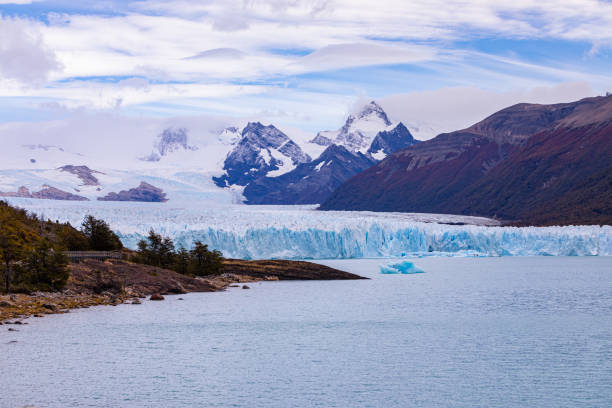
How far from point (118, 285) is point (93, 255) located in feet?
19.3

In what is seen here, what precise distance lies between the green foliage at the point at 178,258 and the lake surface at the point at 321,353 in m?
9.88

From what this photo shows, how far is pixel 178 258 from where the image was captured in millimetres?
62344

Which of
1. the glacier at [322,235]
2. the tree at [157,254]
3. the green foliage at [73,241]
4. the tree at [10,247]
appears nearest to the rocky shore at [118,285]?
the tree at [10,247]

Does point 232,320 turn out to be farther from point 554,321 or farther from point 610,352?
point 610,352

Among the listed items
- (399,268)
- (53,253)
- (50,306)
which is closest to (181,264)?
(53,253)

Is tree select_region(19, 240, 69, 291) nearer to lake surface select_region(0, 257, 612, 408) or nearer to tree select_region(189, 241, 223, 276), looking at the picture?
lake surface select_region(0, 257, 612, 408)

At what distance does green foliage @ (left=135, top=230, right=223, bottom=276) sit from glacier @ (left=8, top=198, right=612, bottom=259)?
8.87 m

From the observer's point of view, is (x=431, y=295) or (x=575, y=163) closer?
(x=431, y=295)

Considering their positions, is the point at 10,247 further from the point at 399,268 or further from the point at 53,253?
the point at 399,268

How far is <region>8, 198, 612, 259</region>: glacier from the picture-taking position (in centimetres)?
7650

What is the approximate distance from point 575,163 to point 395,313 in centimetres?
16866

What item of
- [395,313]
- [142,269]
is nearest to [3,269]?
[142,269]

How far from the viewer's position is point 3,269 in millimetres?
45062

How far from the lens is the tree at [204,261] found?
64.8 m
